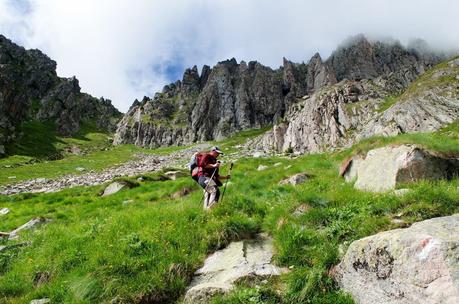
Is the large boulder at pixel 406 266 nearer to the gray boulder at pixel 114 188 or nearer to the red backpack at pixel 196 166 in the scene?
the red backpack at pixel 196 166

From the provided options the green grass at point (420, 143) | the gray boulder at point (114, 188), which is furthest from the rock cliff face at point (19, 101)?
the green grass at point (420, 143)

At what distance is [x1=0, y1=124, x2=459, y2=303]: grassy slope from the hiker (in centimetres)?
123

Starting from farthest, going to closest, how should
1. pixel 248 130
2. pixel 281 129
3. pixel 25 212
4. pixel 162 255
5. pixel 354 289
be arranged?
pixel 248 130 → pixel 281 129 → pixel 25 212 → pixel 162 255 → pixel 354 289

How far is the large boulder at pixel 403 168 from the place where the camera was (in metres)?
11.9

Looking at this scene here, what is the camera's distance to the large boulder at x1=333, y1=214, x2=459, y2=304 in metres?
5.91

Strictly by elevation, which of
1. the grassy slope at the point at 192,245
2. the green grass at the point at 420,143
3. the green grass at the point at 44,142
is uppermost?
the green grass at the point at 44,142

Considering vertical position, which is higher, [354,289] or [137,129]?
[137,129]

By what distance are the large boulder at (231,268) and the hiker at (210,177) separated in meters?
3.60

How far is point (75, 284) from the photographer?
914 centimetres

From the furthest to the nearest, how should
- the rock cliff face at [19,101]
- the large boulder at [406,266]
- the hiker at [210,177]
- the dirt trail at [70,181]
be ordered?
the rock cliff face at [19,101] → the dirt trail at [70,181] → the hiker at [210,177] → the large boulder at [406,266]

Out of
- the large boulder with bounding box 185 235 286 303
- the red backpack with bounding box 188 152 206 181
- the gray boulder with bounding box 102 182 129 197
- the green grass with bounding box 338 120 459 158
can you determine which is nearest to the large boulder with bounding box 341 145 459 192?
the green grass with bounding box 338 120 459 158

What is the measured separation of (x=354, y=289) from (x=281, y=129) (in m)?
107

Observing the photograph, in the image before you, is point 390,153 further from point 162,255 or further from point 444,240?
point 162,255

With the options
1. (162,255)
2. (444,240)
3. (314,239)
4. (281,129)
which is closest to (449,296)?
(444,240)
